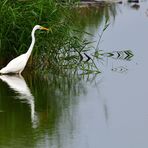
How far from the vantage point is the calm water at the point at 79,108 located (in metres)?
11.2

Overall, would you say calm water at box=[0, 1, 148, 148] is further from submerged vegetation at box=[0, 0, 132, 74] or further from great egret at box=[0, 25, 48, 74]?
submerged vegetation at box=[0, 0, 132, 74]

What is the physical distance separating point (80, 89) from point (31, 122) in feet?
11.0

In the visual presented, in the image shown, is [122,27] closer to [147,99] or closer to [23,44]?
[23,44]

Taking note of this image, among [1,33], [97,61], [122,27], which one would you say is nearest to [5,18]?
[1,33]

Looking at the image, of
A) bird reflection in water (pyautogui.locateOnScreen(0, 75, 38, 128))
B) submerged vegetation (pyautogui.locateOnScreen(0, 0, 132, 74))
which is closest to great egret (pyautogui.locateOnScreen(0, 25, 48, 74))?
bird reflection in water (pyautogui.locateOnScreen(0, 75, 38, 128))

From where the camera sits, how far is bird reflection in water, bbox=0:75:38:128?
13070 millimetres

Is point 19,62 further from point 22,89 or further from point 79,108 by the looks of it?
point 79,108

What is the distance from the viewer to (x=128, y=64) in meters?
19.4

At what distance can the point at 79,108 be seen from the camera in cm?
1355

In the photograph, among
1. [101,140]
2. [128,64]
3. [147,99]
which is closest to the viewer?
[101,140]

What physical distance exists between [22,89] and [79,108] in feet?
7.66

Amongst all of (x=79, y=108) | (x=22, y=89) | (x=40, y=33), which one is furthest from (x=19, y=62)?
(x=79, y=108)

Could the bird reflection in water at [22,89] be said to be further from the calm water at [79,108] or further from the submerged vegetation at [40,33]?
the submerged vegetation at [40,33]

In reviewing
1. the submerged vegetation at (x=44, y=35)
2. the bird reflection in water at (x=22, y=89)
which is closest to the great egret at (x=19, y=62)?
the bird reflection in water at (x=22, y=89)
